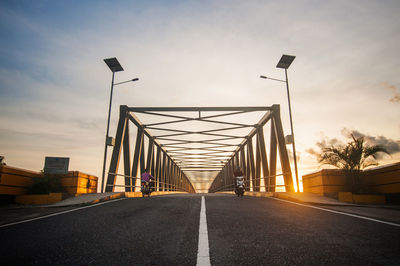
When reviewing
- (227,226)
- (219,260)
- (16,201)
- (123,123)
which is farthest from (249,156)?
(219,260)

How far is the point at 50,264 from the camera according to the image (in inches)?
90.5

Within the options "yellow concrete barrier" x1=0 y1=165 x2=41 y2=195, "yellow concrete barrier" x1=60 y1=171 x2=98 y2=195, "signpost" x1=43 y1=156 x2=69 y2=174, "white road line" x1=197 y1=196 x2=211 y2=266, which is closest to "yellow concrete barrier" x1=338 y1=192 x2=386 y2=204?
"white road line" x1=197 y1=196 x2=211 y2=266

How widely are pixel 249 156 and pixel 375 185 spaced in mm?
14248

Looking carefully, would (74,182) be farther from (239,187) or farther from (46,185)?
(239,187)

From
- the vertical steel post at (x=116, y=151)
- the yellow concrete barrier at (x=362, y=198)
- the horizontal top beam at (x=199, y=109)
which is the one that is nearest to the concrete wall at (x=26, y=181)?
the vertical steel post at (x=116, y=151)

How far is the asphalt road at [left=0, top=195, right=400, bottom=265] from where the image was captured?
2404 mm

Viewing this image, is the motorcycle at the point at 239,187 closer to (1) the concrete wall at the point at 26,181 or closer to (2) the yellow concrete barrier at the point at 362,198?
(2) the yellow concrete barrier at the point at 362,198

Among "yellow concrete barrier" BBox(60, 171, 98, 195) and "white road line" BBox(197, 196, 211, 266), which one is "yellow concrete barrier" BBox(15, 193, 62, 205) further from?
"white road line" BBox(197, 196, 211, 266)

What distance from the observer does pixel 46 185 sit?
10758 mm

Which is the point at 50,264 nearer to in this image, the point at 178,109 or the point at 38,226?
the point at 38,226

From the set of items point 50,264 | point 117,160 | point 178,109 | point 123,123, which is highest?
point 178,109

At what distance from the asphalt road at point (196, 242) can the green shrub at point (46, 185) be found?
7.45m

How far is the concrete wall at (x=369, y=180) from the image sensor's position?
387 inches

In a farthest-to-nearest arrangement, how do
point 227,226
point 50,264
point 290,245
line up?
1. point 227,226
2. point 290,245
3. point 50,264
